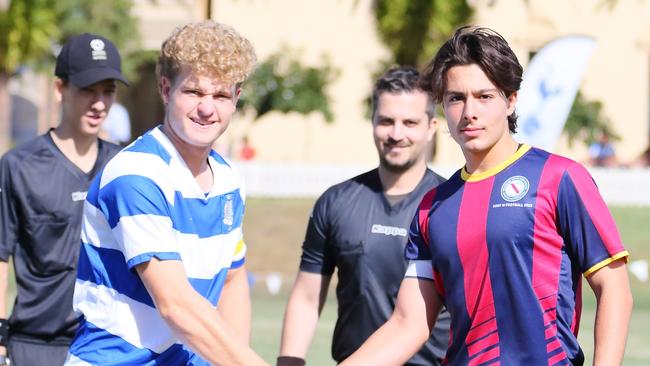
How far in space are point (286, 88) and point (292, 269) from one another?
16.0 metres

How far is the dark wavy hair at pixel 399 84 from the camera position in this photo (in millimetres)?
6078

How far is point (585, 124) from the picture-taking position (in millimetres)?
31312

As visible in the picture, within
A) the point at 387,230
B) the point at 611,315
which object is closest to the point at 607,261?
the point at 611,315

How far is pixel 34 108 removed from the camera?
45.7 meters

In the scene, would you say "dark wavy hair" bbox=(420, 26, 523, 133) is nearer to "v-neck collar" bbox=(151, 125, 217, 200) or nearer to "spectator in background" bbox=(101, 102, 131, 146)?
"v-neck collar" bbox=(151, 125, 217, 200)

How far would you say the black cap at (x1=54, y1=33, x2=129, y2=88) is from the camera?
5926 mm

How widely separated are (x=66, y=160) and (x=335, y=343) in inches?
57.8

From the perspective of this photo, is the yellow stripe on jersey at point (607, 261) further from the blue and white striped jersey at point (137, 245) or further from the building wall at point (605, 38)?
the building wall at point (605, 38)

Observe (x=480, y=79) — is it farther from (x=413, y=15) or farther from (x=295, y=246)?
(x=413, y=15)

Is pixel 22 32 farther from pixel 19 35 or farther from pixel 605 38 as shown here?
pixel 605 38

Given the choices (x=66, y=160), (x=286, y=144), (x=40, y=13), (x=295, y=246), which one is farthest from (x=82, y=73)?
(x=286, y=144)

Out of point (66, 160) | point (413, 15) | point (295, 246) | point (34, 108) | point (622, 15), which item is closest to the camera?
point (66, 160)

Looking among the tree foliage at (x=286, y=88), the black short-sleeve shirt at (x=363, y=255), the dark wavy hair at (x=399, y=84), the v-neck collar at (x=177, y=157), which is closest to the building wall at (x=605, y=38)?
the tree foliage at (x=286, y=88)

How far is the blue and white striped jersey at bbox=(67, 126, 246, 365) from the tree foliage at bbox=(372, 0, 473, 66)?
25.7 m
